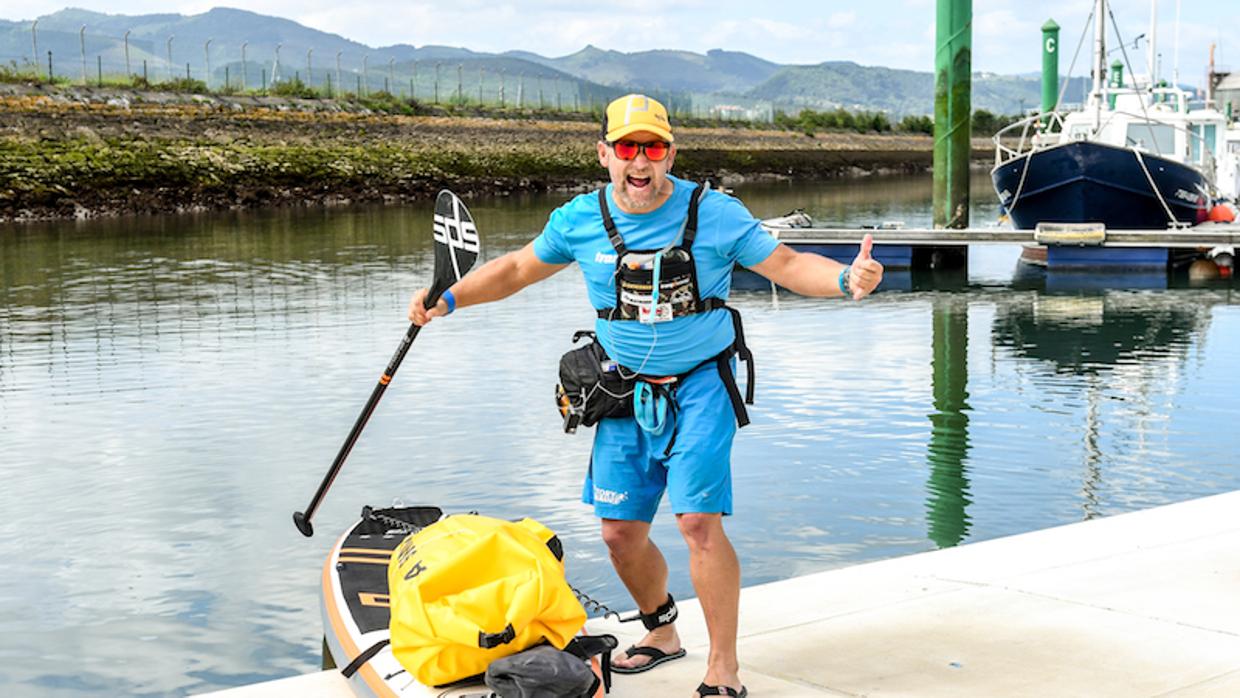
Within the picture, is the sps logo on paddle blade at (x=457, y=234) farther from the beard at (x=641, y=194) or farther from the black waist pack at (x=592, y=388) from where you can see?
the beard at (x=641, y=194)

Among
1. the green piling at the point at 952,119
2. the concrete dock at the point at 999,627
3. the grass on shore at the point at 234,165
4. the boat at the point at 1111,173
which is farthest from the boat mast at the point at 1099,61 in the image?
the grass on shore at the point at 234,165

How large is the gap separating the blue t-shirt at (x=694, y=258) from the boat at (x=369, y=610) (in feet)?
3.38

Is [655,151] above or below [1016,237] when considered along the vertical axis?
above

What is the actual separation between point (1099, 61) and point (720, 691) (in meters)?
26.4

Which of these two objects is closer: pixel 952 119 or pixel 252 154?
pixel 952 119

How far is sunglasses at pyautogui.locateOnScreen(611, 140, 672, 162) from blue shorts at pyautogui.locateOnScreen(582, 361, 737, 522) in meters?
0.71

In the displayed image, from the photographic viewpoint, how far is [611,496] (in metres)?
5.14

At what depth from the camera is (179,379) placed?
1508cm

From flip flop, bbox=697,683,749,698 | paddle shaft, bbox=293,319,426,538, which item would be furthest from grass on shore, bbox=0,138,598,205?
flip flop, bbox=697,683,749,698

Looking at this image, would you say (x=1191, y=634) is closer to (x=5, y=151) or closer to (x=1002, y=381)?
(x=1002, y=381)

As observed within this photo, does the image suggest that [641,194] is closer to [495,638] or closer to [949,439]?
[495,638]

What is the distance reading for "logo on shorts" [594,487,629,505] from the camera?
5129 mm

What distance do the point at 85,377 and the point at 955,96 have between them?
1548 cm

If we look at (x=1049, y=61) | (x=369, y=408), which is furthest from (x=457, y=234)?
(x=1049, y=61)
